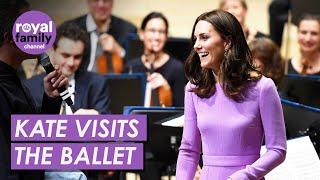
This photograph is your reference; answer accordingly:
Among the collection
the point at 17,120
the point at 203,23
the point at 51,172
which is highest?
the point at 203,23

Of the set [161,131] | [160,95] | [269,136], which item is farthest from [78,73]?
[269,136]

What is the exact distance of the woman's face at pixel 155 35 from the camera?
4.42m

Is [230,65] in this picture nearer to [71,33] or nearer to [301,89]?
[301,89]

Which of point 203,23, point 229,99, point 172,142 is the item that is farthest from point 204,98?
point 172,142

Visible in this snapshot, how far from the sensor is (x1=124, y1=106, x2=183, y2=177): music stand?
2988 mm

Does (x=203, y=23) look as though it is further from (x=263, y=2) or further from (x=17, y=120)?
(x=263, y=2)

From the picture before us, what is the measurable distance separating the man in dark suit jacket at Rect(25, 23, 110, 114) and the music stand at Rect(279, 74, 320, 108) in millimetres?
924

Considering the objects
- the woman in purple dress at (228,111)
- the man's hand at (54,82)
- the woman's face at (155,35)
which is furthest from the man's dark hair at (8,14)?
the woman's face at (155,35)

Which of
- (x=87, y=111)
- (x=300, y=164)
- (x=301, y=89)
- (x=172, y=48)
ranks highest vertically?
(x=172, y=48)

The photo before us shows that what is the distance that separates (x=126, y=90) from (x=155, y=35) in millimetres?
786

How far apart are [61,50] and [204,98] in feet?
4.90

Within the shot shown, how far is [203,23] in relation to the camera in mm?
2170

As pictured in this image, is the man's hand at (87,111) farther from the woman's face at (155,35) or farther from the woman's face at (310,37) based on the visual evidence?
the woman's face at (310,37)

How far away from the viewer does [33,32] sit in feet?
8.48
